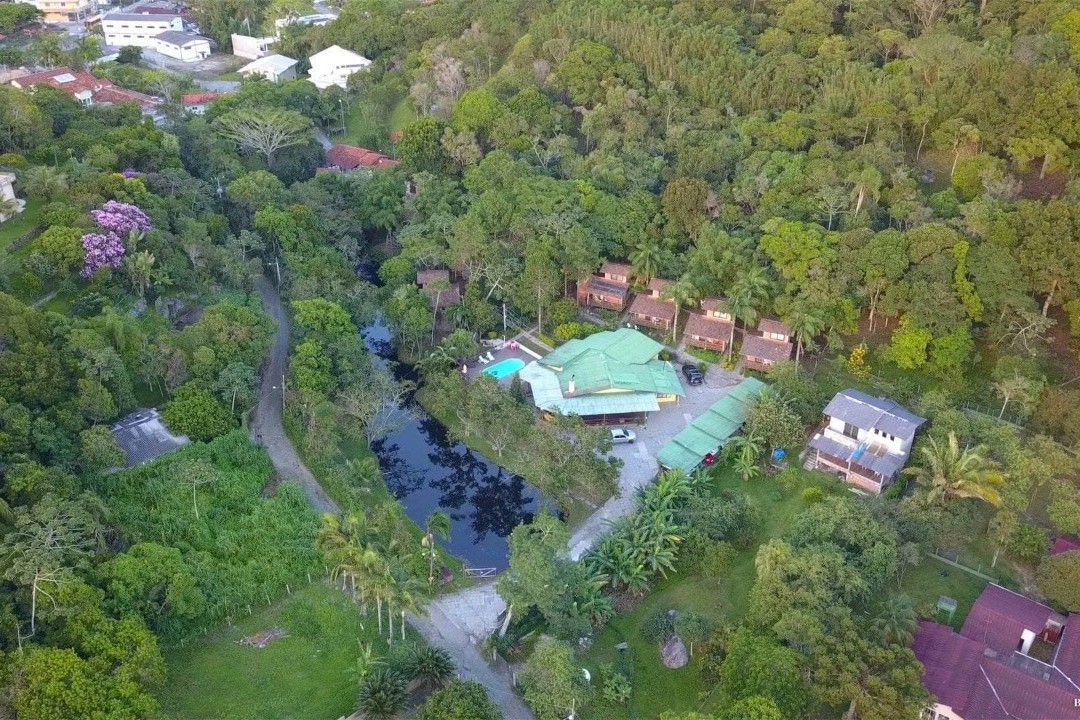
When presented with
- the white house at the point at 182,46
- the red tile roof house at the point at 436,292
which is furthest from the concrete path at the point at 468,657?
the white house at the point at 182,46

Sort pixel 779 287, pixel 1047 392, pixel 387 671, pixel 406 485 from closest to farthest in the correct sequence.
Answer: pixel 387 671
pixel 1047 392
pixel 406 485
pixel 779 287

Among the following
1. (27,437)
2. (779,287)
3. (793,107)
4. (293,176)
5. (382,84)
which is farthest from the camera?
(382,84)

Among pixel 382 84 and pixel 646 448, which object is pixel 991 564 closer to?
pixel 646 448

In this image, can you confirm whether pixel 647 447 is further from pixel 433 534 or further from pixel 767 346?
pixel 433 534

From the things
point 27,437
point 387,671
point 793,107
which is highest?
point 793,107

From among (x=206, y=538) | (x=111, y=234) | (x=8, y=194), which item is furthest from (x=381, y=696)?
(x=8, y=194)

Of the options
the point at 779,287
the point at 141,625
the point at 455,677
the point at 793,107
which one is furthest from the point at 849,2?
the point at 141,625
